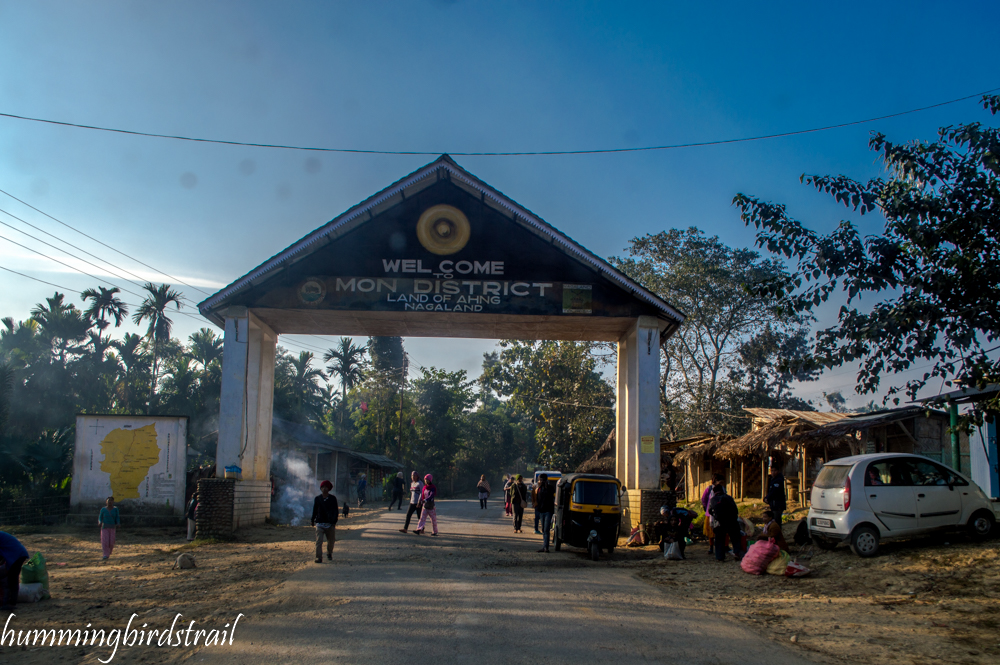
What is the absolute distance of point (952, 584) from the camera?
30.9 ft

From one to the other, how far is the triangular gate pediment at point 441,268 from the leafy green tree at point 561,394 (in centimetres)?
2039

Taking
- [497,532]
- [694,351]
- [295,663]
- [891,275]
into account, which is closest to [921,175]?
[891,275]

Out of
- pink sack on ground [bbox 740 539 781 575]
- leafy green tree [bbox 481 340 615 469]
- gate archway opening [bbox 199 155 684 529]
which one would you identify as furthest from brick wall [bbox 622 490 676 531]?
leafy green tree [bbox 481 340 615 469]

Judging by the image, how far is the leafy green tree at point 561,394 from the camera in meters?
39.6

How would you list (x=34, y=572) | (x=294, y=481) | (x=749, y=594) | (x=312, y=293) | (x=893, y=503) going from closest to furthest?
1. (x=34, y=572)
2. (x=749, y=594)
3. (x=893, y=503)
4. (x=312, y=293)
5. (x=294, y=481)

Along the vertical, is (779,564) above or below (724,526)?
below

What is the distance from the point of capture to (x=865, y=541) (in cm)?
1167

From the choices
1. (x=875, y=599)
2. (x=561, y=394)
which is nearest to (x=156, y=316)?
(x=561, y=394)

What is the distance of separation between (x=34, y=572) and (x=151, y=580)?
6.99 ft

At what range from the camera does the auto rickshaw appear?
50.0ft

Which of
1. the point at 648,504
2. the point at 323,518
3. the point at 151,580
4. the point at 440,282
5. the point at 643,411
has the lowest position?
the point at 151,580

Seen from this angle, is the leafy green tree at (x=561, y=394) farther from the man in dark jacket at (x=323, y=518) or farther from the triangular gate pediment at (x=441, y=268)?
the man in dark jacket at (x=323, y=518)

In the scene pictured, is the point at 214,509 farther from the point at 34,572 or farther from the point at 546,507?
the point at 546,507

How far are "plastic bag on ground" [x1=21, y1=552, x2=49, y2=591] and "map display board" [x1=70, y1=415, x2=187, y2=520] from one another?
38.6 ft
